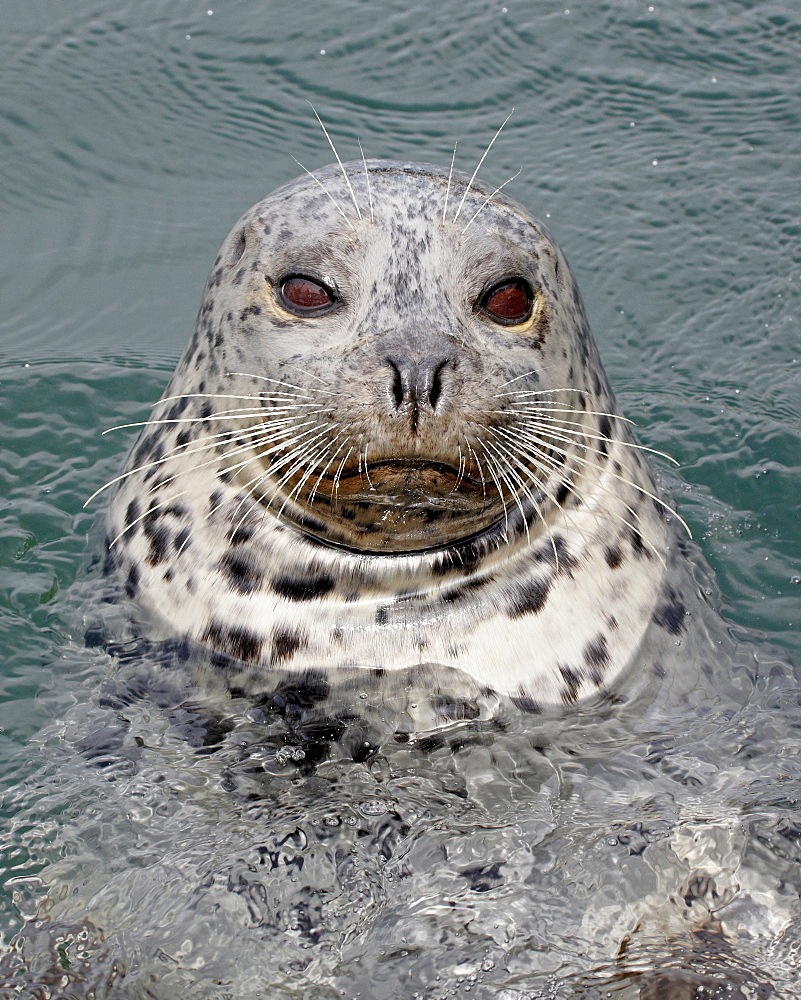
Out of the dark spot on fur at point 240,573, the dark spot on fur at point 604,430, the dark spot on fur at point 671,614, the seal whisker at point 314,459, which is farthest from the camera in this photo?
the dark spot on fur at point 604,430

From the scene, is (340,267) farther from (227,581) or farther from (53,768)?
(53,768)

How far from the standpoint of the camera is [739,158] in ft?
23.2

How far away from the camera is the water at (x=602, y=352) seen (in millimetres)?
2861

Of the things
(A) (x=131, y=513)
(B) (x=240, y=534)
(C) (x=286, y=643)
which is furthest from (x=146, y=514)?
(C) (x=286, y=643)

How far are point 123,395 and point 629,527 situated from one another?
2.69m

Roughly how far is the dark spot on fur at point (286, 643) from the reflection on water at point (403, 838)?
0.08 m

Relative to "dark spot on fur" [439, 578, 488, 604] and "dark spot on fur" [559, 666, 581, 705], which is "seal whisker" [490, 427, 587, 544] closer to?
"dark spot on fur" [439, 578, 488, 604]

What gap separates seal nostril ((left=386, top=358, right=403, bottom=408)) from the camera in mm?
2965

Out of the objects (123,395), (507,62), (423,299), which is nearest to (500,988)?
(423,299)

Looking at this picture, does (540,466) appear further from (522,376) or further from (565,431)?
(522,376)

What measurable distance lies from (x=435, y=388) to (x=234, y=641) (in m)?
0.93

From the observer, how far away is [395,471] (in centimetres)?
305

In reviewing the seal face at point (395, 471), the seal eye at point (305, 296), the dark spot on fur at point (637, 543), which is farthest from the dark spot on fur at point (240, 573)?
the dark spot on fur at point (637, 543)

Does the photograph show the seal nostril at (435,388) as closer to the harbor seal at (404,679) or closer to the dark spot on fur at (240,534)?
the harbor seal at (404,679)
